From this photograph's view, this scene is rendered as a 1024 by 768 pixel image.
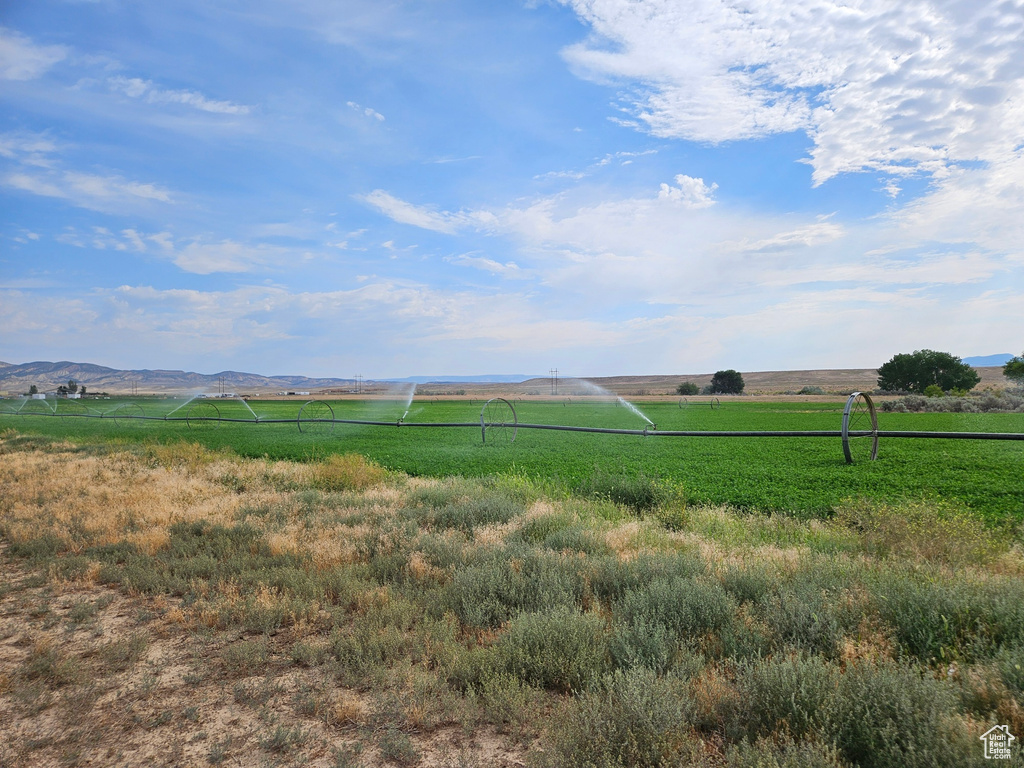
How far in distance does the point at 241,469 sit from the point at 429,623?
13462 mm

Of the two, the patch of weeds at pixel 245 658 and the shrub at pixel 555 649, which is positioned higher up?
the shrub at pixel 555 649

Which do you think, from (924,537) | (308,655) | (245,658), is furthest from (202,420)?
(924,537)

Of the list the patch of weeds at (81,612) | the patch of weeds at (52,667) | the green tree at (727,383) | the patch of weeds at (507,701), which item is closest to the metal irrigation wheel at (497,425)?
the patch of weeds at (81,612)

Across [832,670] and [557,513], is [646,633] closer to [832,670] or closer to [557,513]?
[832,670]

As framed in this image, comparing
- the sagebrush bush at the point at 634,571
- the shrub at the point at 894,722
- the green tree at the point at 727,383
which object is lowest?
the sagebrush bush at the point at 634,571

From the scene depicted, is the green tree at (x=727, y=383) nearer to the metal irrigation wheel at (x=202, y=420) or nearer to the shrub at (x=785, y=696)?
the metal irrigation wheel at (x=202, y=420)

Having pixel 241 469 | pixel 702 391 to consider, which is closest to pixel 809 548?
pixel 241 469

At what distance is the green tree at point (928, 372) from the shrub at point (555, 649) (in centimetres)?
8279

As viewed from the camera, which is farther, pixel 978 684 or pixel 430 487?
pixel 430 487

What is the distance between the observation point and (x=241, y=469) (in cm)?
1628

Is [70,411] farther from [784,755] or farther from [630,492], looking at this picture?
[784,755]

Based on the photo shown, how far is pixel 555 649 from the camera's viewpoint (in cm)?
435

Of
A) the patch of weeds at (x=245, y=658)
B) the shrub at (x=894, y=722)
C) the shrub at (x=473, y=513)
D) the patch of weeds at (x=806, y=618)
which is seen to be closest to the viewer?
the shrub at (x=894, y=722)

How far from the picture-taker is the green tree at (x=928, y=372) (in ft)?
232
